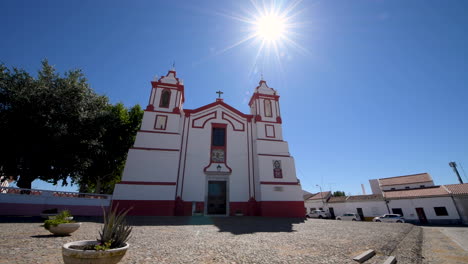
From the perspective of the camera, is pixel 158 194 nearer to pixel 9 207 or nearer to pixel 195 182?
pixel 195 182

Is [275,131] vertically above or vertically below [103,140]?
above

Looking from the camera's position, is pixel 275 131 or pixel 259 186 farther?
pixel 275 131

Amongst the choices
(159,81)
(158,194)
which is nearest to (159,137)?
(158,194)

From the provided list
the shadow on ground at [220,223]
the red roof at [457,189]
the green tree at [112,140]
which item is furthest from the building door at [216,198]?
the red roof at [457,189]

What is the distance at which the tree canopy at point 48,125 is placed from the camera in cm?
1189

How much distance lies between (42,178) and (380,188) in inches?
1954

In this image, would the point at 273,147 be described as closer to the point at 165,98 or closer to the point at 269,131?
the point at 269,131

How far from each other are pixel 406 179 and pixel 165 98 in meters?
45.1

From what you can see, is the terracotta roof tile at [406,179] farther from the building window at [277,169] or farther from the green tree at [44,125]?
the green tree at [44,125]

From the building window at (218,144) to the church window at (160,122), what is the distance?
458 centimetres

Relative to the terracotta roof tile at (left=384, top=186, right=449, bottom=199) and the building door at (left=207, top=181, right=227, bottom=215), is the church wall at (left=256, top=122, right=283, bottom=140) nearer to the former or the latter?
the building door at (left=207, top=181, right=227, bottom=215)

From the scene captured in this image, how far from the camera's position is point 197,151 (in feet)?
57.0

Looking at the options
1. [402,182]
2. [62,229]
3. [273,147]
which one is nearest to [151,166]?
[62,229]

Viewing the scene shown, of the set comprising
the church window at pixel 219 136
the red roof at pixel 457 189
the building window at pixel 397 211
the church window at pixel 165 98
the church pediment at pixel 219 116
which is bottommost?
the building window at pixel 397 211
